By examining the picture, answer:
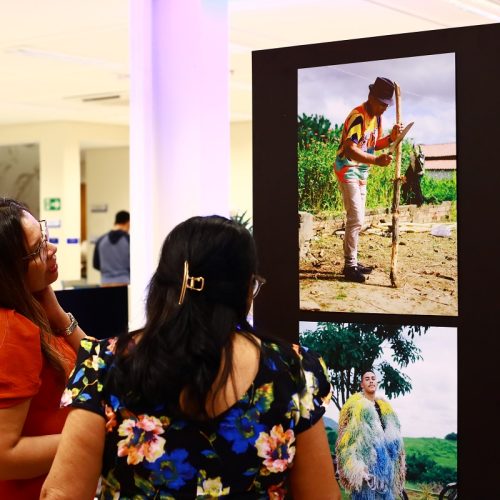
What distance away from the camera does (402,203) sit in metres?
2.25

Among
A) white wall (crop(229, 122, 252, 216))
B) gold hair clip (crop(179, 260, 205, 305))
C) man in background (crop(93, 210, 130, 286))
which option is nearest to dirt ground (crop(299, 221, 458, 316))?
gold hair clip (crop(179, 260, 205, 305))

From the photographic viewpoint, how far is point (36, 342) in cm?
178

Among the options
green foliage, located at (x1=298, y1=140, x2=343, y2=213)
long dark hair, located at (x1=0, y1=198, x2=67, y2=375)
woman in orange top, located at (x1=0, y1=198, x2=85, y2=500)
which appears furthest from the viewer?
green foliage, located at (x1=298, y1=140, x2=343, y2=213)

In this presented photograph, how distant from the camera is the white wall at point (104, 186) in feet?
46.8

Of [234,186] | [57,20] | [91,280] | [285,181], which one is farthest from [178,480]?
[91,280]

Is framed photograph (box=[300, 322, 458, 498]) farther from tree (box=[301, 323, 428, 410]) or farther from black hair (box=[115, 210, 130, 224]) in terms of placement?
black hair (box=[115, 210, 130, 224])

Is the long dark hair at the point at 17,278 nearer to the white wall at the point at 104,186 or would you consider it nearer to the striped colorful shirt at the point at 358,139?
the striped colorful shirt at the point at 358,139

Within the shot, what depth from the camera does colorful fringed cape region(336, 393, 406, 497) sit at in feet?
7.52

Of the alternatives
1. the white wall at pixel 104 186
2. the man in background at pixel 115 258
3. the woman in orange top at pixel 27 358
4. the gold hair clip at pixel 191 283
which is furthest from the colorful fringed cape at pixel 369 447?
the white wall at pixel 104 186

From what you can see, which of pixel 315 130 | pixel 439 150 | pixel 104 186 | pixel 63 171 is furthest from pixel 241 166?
pixel 439 150

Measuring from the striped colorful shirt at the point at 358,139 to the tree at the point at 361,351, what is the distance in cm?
42

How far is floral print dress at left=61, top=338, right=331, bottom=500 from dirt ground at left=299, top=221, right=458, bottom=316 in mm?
845

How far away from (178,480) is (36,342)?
529mm

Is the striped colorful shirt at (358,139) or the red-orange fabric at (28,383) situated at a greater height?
the striped colorful shirt at (358,139)
